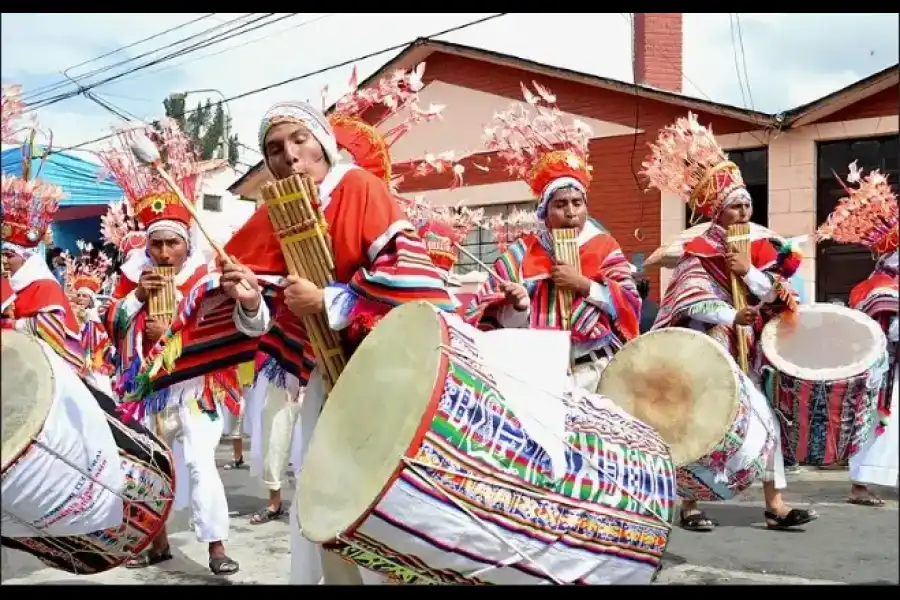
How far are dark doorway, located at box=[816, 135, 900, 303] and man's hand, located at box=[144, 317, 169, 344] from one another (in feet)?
13.5

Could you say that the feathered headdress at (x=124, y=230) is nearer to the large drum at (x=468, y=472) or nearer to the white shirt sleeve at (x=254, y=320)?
the white shirt sleeve at (x=254, y=320)

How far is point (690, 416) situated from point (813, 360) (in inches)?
39.0

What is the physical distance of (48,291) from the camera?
4.24 m

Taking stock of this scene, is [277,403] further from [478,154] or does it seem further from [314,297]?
[478,154]

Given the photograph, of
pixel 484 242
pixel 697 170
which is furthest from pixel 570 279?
pixel 484 242

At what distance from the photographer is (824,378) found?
414 centimetres

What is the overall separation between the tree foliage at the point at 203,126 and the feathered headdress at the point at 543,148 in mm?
1467

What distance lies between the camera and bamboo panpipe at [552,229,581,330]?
172 inches

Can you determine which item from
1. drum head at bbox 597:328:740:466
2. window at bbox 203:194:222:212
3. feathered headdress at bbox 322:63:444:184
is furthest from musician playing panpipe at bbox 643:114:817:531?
window at bbox 203:194:222:212

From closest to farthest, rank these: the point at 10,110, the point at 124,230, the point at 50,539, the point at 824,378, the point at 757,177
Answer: the point at 50,539 → the point at 10,110 → the point at 824,378 → the point at 124,230 → the point at 757,177

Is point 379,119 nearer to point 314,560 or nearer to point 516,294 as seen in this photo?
point 516,294

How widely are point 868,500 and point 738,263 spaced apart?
1.31 meters

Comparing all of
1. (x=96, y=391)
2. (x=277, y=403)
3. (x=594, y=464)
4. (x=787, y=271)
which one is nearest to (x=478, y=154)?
(x=277, y=403)


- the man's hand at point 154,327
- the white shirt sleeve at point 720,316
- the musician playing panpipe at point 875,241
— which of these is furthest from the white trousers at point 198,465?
the musician playing panpipe at point 875,241
